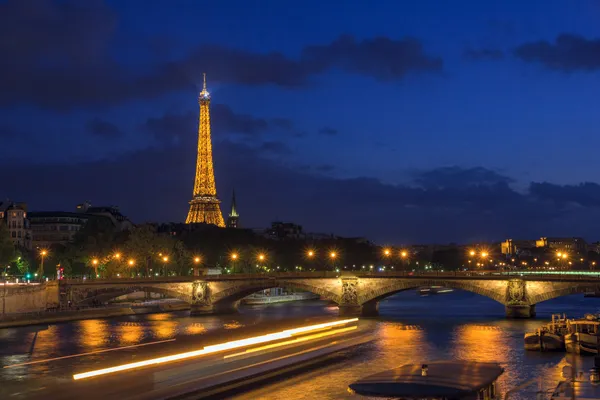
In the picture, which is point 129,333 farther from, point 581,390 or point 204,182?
point 204,182

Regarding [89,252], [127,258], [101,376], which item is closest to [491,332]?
[101,376]

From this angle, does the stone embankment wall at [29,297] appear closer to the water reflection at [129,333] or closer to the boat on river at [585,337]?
the water reflection at [129,333]

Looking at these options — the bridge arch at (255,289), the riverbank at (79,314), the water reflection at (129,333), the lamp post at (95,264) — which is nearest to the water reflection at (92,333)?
the water reflection at (129,333)

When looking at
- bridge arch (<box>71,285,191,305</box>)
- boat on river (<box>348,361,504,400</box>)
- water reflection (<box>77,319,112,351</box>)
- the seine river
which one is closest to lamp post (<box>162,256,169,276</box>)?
bridge arch (<box>71,285,191,305</box>)

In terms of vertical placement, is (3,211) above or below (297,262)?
above

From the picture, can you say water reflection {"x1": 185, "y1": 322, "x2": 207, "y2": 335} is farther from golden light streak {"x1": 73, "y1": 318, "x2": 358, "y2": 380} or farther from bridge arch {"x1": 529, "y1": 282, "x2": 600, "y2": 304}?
bridge arch {"x1": 529, "y1": 282, "x2": 600, "y2": 304}

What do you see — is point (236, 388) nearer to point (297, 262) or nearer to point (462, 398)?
point (462, 398)
